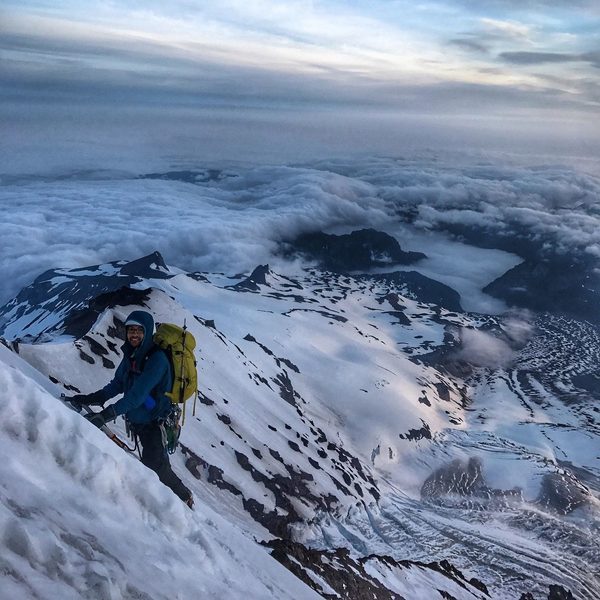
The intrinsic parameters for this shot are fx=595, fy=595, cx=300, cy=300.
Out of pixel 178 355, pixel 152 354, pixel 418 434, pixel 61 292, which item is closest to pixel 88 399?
pixel 152 354

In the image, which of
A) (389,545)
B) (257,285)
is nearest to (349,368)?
(389,545)

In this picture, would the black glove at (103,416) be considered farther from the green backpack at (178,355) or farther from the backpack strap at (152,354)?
the green backpack at (178,355)

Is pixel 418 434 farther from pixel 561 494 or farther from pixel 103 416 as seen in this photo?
pixel 103 416

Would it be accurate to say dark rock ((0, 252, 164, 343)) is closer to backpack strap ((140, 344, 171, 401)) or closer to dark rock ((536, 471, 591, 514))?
dark rock ((536, 471, 591, 514))

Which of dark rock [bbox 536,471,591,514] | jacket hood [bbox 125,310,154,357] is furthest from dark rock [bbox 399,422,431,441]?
jacket hood [bbox 125,310,154,357]

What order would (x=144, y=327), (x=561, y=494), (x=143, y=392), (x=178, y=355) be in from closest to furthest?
1. (x=143, y=392)
2. (x=178, y=355)
3. (x=144, y=327)
4. (x=561, y=494)
